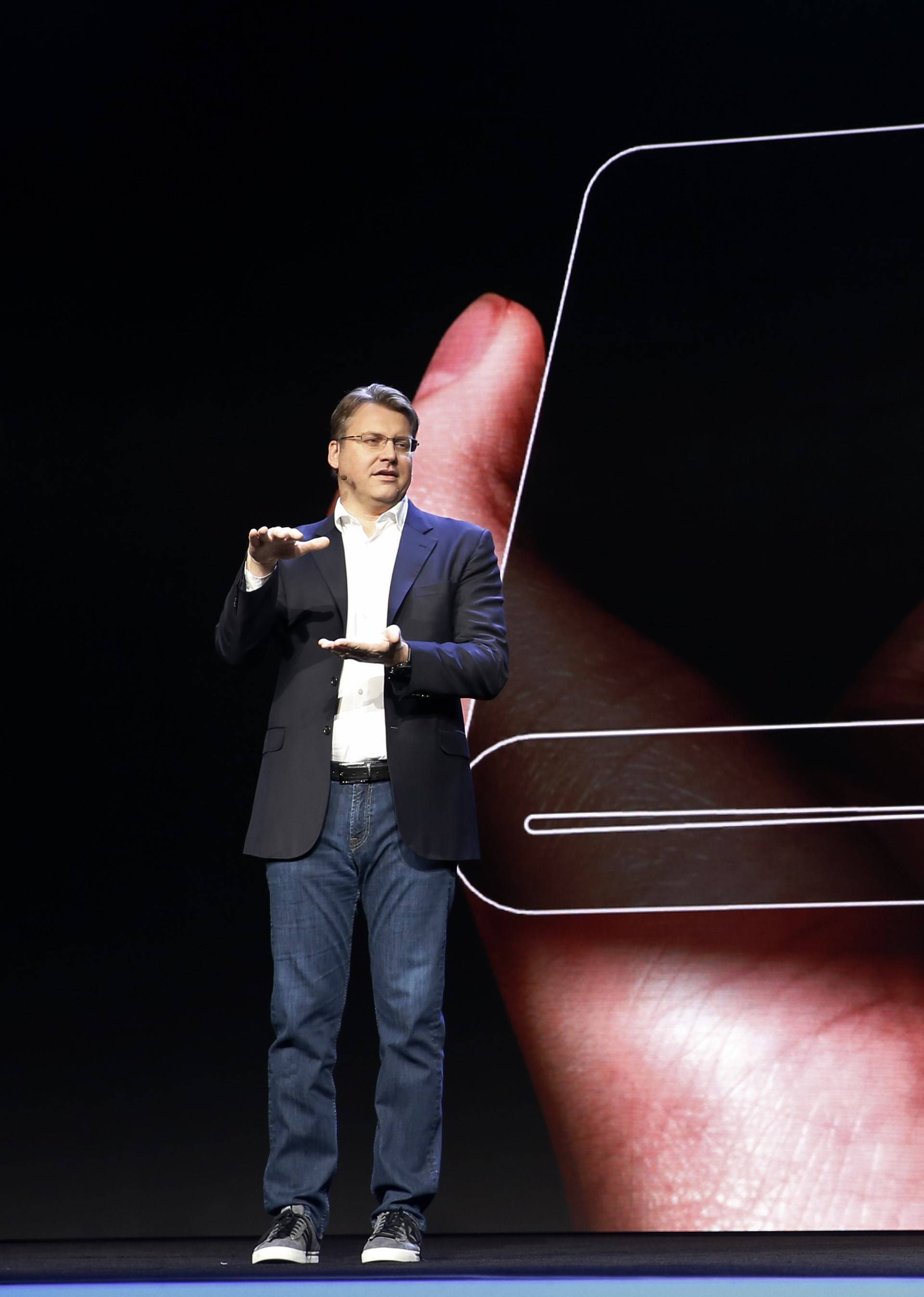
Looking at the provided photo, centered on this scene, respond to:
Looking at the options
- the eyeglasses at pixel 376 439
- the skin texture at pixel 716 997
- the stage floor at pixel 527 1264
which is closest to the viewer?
the stage floor at pixel 527 1264

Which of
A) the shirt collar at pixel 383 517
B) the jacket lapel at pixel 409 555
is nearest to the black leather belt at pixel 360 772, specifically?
the jacket lapel at pixel 409 555

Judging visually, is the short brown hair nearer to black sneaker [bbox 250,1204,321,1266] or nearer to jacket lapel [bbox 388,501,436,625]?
jacket lapel [bbox 388,501,436,625]

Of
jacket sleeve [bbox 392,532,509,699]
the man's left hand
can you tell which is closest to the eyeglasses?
jacket sleeve [bbox 392,532,509,699]

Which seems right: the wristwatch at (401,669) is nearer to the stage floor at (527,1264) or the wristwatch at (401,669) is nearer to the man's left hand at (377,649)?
the man's left hand at (377,649)

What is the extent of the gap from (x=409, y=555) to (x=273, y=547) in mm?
273

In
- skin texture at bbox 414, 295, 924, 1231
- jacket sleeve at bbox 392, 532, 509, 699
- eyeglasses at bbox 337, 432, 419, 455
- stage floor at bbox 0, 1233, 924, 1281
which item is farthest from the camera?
skin texture at bbox 414, 295, 924, 1231

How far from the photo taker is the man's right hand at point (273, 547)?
6.88 feet

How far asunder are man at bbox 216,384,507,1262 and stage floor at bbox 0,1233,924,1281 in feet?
0.45

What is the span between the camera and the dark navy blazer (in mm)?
2166

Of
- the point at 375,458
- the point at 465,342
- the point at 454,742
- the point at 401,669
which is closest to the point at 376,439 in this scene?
the point at 375,458

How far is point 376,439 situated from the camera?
2271 mm

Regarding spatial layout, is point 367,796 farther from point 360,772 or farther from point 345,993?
point 345,993

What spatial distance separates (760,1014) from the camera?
8.84ft

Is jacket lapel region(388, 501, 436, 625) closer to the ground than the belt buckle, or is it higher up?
higher up
